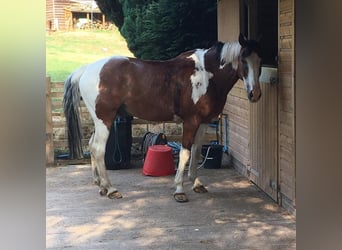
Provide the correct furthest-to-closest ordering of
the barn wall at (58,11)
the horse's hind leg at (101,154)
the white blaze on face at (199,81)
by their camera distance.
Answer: the barn wall at (58,11)
the horse's hind leg at (101,154)
the white blaze on face at (199,81)

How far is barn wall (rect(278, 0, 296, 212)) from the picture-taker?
4.11 meters

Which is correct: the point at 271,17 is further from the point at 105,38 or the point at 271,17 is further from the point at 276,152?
→ the point at 105,38

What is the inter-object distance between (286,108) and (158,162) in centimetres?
222

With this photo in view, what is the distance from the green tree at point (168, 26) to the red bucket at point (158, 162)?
10.3 feet

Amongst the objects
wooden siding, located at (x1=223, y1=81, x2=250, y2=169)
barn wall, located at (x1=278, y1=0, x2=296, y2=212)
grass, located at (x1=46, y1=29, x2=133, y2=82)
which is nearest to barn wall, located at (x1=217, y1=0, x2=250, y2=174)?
wooden siding, located at (x1=223, y1=81, x2=250, y2=169)

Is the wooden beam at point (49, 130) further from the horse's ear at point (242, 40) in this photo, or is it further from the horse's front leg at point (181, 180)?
the horse's ear at point (242, 40)

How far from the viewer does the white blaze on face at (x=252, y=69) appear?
4.71m

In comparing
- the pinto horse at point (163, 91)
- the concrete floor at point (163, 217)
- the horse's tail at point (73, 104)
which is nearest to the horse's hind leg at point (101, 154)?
the pinto horse at point (163, 91)

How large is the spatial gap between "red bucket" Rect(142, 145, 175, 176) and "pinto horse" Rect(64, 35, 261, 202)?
715 millimetres

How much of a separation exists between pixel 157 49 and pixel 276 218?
5828 mm

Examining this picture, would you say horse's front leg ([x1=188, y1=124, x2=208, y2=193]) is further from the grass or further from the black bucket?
the grass

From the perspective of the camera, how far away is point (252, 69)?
4.74 metres

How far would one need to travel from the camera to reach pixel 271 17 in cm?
532

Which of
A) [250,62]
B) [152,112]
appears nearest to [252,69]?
[250,62]
